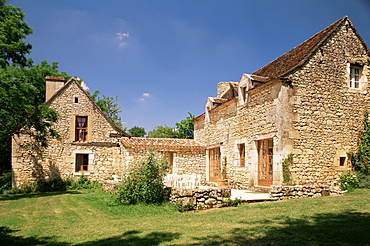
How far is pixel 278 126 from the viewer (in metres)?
11.4

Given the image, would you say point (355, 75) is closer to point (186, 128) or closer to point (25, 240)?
point (25, 240)

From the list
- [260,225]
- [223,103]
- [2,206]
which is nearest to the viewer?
[260,225]

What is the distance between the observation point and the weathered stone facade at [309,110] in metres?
11.5

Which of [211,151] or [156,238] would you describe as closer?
A: [156,238]

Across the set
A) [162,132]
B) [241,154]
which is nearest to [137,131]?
[162,132]

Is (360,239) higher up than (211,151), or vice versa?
(211,151)

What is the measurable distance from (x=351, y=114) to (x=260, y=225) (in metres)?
8.48

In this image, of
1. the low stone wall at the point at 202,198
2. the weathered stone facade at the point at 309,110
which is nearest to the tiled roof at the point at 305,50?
the weathered stone facade at the point at 309,110

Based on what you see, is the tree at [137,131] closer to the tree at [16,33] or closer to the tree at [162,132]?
the tree at [162,132]

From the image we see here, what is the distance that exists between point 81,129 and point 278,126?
11375 mm

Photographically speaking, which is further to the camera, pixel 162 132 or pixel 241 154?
pixel 162 132

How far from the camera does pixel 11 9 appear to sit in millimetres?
20172

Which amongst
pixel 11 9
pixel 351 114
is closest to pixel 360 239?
pixel 351 114

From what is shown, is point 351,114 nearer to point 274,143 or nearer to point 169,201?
point 274,143
